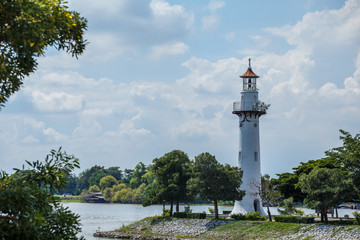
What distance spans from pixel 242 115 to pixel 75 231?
3684 cm

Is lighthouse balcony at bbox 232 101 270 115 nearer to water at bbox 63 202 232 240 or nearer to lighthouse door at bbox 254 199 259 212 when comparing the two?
lighthouse door at bbox 254 199 259 212

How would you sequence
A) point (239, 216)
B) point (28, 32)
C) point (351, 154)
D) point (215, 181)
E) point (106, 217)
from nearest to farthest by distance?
point (28, 32)
point (351, 154)
point (239, 216)
point (215, 181)
point (106, 217)

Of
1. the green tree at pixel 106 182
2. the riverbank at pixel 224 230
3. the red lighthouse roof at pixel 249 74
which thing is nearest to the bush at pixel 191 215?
the riverbank at pixel 224 230

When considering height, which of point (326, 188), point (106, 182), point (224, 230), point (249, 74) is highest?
point (249, 74)

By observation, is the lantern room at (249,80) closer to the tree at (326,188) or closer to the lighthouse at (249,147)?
the lighthouse at (249,147)

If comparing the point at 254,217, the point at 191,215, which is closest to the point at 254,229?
the point at 254,217

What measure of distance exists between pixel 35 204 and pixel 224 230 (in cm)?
3195

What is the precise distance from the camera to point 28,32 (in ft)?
34.4

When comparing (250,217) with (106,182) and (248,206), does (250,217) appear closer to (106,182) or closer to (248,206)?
(248,206)

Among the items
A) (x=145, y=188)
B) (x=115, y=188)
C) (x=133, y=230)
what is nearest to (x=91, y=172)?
(x=115, y=188)

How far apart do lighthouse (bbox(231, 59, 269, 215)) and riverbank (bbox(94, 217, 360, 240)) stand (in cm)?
440

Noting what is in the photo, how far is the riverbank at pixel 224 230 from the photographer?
36.0 m

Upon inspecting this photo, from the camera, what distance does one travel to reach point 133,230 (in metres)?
47.8

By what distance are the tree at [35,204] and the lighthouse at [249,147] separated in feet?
118
